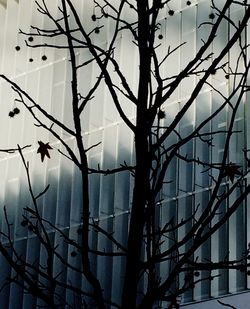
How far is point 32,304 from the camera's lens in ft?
59.3

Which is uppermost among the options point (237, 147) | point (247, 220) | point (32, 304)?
point (237, 147)

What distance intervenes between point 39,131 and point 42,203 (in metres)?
1.65

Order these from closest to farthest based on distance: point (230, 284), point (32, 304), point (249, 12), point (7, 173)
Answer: point (249, 12)
point (230, 284)
point (32, 304)
point (7, 173)

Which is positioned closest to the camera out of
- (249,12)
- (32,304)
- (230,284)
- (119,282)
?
(249,12)

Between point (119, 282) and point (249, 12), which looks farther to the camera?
point (119, 282)

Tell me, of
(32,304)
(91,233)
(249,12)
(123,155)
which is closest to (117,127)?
(123,155)

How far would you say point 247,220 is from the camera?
15.2 m

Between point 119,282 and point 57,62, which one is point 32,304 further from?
point 57,62

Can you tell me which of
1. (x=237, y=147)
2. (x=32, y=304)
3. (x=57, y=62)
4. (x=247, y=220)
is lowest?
(x=32, y=304)

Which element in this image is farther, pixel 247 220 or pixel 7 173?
pixel 7 173

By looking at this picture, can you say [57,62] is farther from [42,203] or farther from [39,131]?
[42,203]

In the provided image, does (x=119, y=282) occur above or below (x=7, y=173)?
below

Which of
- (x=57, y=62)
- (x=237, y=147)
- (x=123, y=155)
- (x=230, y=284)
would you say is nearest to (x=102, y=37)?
(x=57, y=62)

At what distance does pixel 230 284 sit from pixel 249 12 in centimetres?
1106
